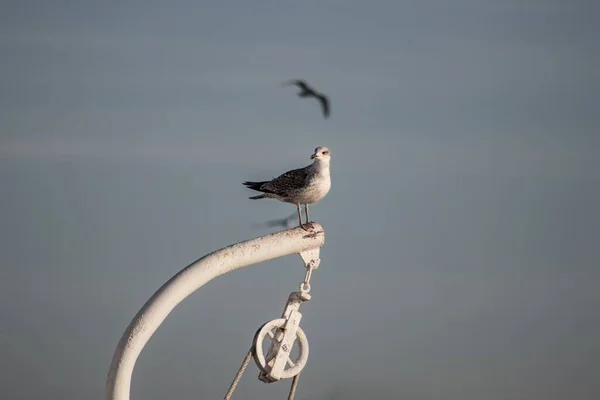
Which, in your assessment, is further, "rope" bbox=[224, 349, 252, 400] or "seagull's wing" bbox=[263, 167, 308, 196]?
"seagull's wing" bbox=[263, 167, 308, 196]

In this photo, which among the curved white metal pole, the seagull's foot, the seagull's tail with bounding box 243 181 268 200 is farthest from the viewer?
the seagull's tail with bounding box 243 181 268 200

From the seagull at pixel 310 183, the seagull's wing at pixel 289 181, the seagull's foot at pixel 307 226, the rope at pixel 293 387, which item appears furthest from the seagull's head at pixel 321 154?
the rope at pixel 293 387

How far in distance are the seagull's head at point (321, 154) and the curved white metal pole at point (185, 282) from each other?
1.15m

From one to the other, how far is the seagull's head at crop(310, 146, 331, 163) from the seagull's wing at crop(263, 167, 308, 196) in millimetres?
322

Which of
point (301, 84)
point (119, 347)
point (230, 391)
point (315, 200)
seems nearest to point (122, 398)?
point (119, 347)

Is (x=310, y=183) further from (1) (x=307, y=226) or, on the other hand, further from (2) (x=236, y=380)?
(2) (x=236, y=380)

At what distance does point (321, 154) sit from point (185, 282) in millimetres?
3011

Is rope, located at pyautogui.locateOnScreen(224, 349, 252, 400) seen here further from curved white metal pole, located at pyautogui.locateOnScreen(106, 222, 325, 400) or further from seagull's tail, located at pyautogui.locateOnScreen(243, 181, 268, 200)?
seagull's tail, located at pyautogui.locateOnScreen(243, 181, 268, 200)

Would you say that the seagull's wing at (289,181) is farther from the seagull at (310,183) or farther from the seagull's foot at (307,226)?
the seagull's foot at (307,226)

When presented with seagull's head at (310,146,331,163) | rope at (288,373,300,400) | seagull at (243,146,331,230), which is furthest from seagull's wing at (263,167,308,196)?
rope at (288,373,300,400)

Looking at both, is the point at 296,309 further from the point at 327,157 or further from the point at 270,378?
the point at 327,157

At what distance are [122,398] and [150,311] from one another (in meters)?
1.09

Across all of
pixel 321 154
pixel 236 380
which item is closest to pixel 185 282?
pixel 236 380

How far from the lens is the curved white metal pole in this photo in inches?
612
